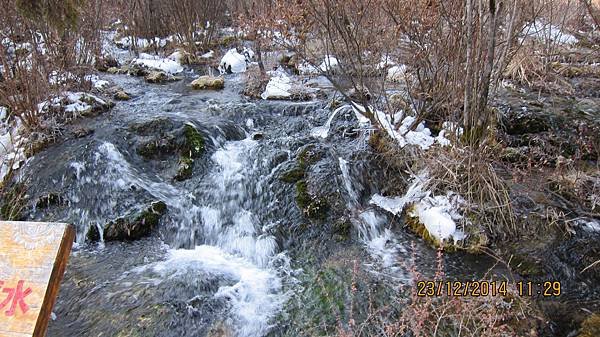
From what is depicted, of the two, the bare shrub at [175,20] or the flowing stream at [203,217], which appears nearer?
the flowing stream at [203,217]

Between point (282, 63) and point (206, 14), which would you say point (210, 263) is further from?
point (206, 14)

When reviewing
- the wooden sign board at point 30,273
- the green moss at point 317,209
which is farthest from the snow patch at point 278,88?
the wooden sign board at point 30,273

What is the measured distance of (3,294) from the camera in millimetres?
1977

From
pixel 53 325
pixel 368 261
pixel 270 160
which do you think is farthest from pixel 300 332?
pixel 270 160

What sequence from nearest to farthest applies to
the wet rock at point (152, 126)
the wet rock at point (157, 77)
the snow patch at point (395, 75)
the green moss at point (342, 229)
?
the green moss at point (342, 229) → the wet rock at point (152, 126) → the snow patch at point (395, 75) → the wet rock at point (157, 77)

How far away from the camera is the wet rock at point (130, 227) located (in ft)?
16.3

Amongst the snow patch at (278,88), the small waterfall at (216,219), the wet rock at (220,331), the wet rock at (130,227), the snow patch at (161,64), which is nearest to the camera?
the wet rock at (220,331)

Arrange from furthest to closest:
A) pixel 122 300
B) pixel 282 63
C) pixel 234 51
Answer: pixel 234 51, pixel 282 63, pixel 122 300

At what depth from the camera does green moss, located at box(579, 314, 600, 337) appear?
10.1 feet

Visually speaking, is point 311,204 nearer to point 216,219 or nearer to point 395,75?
point 216,219

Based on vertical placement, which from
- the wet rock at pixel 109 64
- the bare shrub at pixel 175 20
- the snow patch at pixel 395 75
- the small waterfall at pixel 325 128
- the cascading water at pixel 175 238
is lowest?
the cascading water at pixel 175 238

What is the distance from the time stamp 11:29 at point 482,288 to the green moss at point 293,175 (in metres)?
2.33

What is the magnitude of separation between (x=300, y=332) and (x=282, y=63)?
29.8ft

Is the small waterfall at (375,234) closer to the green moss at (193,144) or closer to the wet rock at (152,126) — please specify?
the green moss at (193,144)
